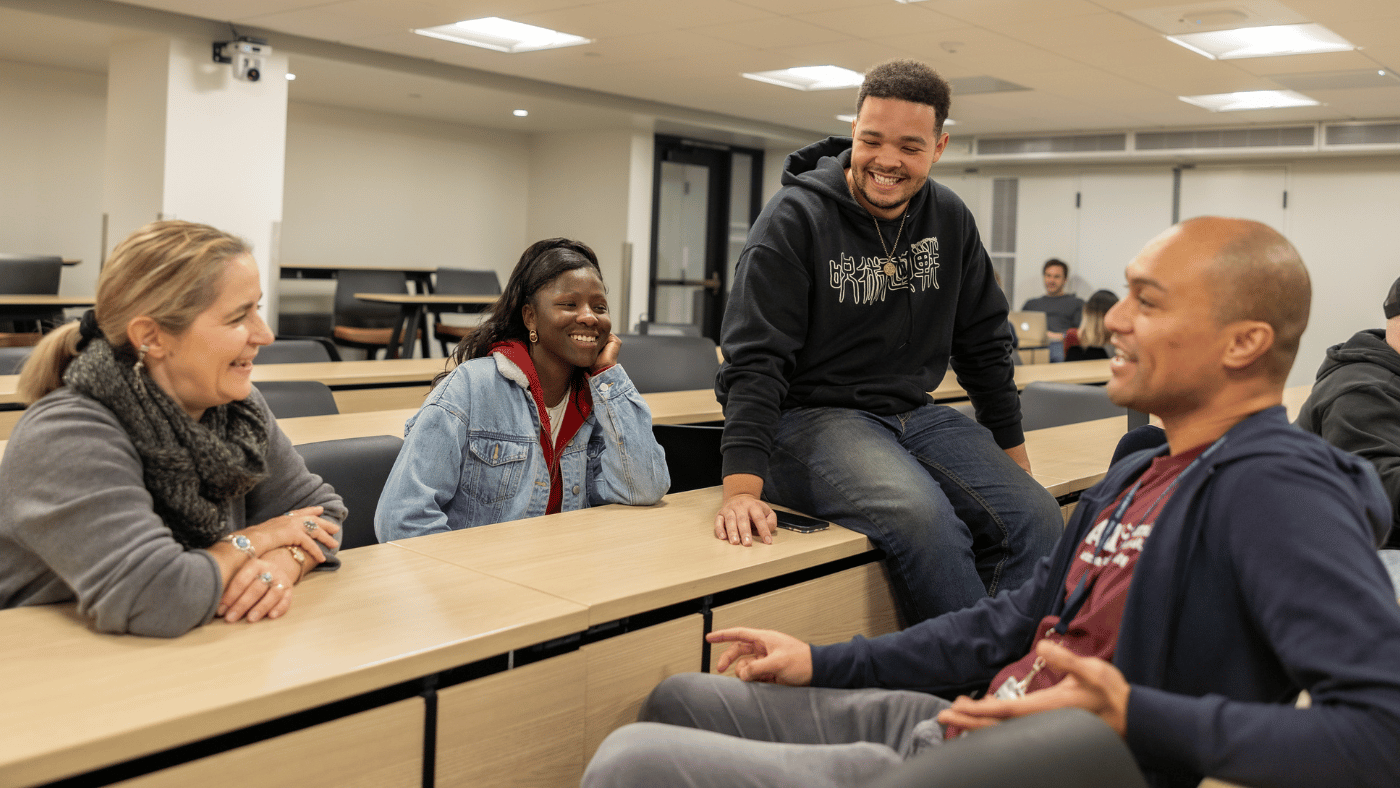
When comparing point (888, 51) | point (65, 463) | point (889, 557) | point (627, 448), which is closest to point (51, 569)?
point (65, 463)

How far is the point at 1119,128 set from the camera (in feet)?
29.9

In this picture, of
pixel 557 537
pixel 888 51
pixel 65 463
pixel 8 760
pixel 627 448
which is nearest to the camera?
pixel 8 760

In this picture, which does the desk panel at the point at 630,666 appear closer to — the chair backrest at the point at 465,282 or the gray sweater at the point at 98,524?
the gray sweater at the point at 98,524

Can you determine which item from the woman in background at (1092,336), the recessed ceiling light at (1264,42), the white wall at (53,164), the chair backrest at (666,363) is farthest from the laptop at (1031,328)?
the white wall at (53,164)

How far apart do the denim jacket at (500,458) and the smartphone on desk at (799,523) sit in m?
0.24

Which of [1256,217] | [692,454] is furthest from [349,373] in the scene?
[1256,217]

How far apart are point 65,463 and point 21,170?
7642 mm

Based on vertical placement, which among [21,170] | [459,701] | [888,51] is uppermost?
[888,51]

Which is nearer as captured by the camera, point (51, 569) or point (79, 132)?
point (51, 569)

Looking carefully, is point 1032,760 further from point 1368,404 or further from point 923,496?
point 1368,404

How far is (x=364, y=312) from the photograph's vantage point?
8.50m

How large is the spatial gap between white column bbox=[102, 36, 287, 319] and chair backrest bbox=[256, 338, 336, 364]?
2139mm

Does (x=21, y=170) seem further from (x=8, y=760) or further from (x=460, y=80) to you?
(x=8, y=760)

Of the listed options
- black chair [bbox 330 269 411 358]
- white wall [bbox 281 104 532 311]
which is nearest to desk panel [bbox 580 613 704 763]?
black chair [bbox 330 269 411 358]
